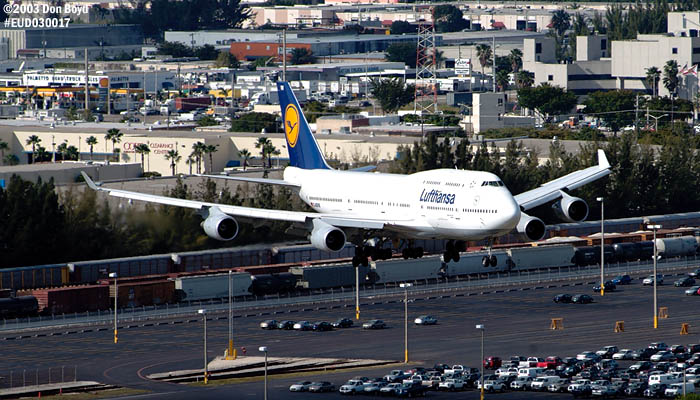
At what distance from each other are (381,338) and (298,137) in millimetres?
39370

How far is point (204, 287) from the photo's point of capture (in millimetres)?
180625

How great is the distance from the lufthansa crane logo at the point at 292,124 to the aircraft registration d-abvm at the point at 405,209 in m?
3.80

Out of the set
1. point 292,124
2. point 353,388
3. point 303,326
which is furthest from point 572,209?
point 303,326

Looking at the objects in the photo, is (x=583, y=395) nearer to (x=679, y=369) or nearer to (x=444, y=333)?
(x=679, y=369)

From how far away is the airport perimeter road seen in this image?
143250 mm

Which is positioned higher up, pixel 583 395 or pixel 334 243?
pixel 334 243

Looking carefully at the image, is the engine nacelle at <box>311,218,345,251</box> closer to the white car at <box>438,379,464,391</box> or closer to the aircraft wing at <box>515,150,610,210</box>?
the aircraft wing at <box>515,150,610,210</box>

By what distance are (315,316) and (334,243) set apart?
70.7 m

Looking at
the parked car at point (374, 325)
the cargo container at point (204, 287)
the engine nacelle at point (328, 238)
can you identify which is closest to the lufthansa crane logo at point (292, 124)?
the engine nacelle at point (328, 238)

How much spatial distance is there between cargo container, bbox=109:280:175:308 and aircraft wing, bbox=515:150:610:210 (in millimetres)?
69872

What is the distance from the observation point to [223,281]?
18125 cm

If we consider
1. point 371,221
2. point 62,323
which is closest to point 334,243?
point 371,221

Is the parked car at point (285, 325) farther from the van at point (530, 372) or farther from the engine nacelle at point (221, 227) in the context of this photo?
the engine nacelle at point (221, 227)

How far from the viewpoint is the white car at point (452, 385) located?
13325 centimetres
